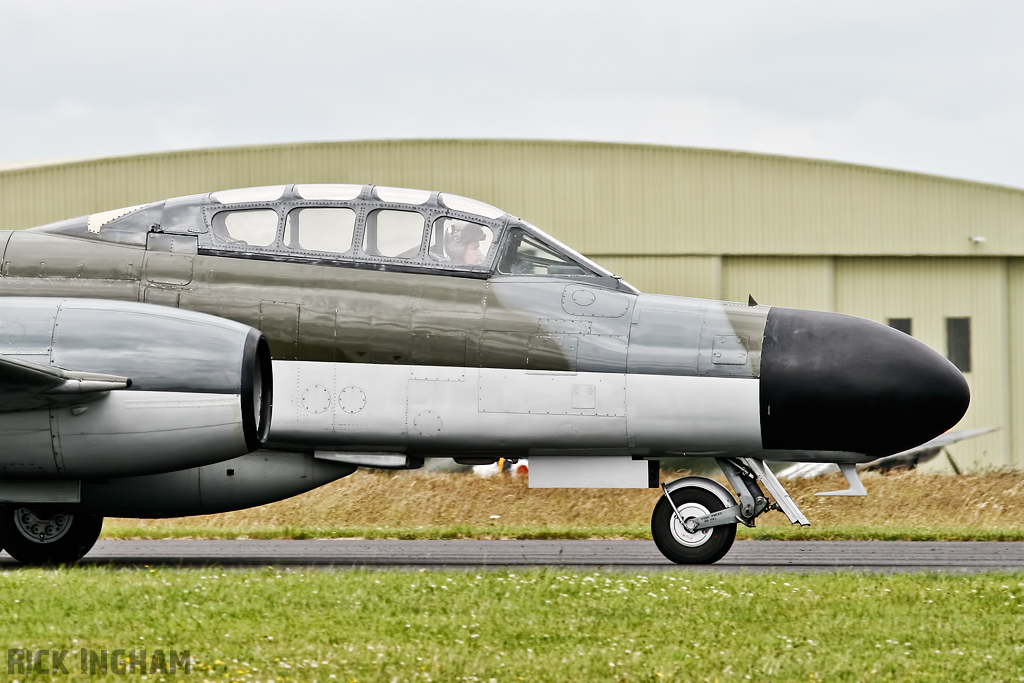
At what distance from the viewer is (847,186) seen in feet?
84.8

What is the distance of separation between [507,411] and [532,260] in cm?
145

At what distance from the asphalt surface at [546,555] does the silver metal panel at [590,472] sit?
74 cm

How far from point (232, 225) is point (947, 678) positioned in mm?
7673

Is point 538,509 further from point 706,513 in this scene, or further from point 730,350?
point 730,350

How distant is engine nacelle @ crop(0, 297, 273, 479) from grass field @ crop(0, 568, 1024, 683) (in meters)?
1.14

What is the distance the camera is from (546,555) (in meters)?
12.9

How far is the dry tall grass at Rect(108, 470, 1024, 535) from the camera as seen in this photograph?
703 inches

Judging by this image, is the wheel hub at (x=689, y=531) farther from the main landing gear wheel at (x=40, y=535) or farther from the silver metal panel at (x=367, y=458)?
the main landing gear wheel at (x=40, y=535)

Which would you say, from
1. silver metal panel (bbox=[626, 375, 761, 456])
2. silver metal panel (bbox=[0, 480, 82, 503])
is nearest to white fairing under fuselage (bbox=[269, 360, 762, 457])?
silver metal panel (bbox=[626, 375, 761, 456])

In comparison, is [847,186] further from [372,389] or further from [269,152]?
[372,389]

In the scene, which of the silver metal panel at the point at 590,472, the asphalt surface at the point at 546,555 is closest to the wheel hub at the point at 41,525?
the asphalt surface at the point at 546,555

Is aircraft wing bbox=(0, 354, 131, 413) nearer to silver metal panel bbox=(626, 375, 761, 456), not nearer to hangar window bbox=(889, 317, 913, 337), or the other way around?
silver metal panel bbox=(626, 375, 761, 456)

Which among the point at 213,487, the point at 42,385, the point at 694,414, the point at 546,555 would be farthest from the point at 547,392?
the point at 42,385

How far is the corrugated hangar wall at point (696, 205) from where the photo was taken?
2541cm
